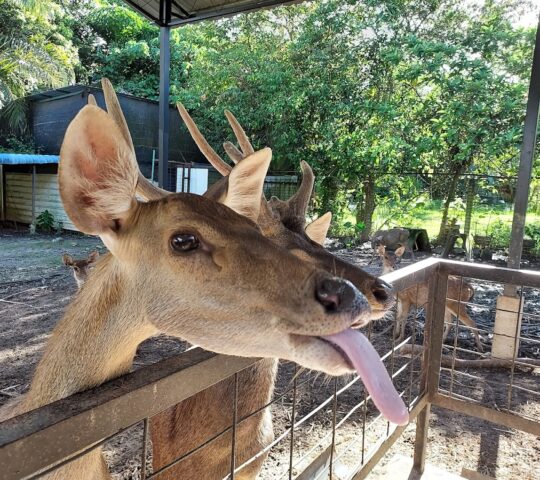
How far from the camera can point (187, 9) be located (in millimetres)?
5703

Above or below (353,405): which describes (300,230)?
above

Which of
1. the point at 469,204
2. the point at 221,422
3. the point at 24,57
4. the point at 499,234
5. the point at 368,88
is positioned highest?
the point at 24,57

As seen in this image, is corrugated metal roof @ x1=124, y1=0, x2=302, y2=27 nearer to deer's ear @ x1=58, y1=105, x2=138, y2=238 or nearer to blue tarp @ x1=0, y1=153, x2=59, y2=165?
deer's ear @ x1=58, y1=105, x2=138, y2=238

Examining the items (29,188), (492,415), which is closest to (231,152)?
(492,415)

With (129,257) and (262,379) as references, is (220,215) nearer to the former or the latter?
(129,257)

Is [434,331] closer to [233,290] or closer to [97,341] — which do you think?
[233,290]

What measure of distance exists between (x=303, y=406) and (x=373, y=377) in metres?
3.07

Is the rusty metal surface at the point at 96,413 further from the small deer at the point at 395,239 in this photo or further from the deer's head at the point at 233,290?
the small deer at the point at 395,239

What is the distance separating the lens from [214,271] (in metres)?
1.28

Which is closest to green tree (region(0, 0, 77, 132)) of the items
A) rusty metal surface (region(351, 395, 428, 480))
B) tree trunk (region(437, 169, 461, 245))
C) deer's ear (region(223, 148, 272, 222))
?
tree trunk (region(437, 169, 461, 245))

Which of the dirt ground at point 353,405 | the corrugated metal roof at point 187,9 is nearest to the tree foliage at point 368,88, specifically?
the dirt ground at point 353,405

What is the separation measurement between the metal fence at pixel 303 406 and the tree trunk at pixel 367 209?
696cm

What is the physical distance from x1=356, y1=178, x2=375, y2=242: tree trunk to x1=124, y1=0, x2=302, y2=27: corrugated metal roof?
8.52 metres

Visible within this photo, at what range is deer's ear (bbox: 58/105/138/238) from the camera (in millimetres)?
1279
